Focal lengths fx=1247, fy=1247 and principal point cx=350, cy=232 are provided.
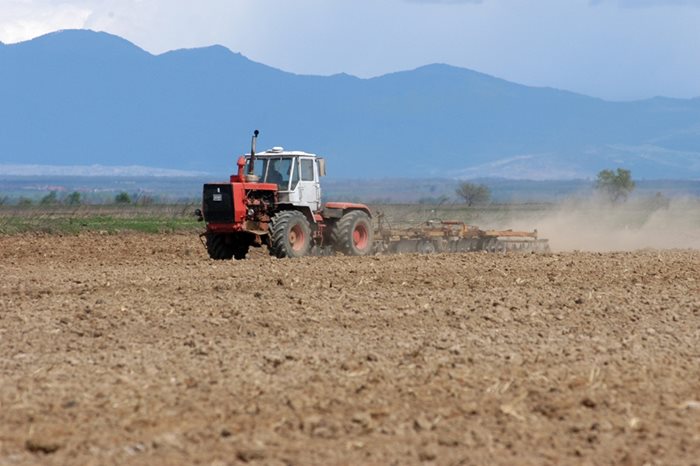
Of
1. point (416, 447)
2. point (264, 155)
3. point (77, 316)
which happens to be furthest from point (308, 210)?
point (416, 447)

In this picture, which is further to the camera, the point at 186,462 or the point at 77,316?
the point at 77,316

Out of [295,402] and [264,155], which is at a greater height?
[264,155]

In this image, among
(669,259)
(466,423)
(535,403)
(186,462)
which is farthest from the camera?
(669,259)

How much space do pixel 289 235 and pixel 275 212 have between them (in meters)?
0.64

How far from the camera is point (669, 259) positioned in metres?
23.1

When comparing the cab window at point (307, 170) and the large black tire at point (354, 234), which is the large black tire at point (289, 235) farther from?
the large black tire at point (354, 234)

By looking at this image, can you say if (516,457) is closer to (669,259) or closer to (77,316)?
(77,316)

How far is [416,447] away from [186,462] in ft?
5.22

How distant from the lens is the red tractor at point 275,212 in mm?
22875

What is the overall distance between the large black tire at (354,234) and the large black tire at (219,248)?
226cm

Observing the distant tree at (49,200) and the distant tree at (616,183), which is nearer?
the distant tree at (49,200)

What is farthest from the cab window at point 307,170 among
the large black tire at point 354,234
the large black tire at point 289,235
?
the large black tire at point 354,234

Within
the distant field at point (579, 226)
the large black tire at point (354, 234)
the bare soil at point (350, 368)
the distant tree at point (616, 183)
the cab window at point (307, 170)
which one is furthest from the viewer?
the distant tree at point (616, 183)

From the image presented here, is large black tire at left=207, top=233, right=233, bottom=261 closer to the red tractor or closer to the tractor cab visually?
the red tractor
